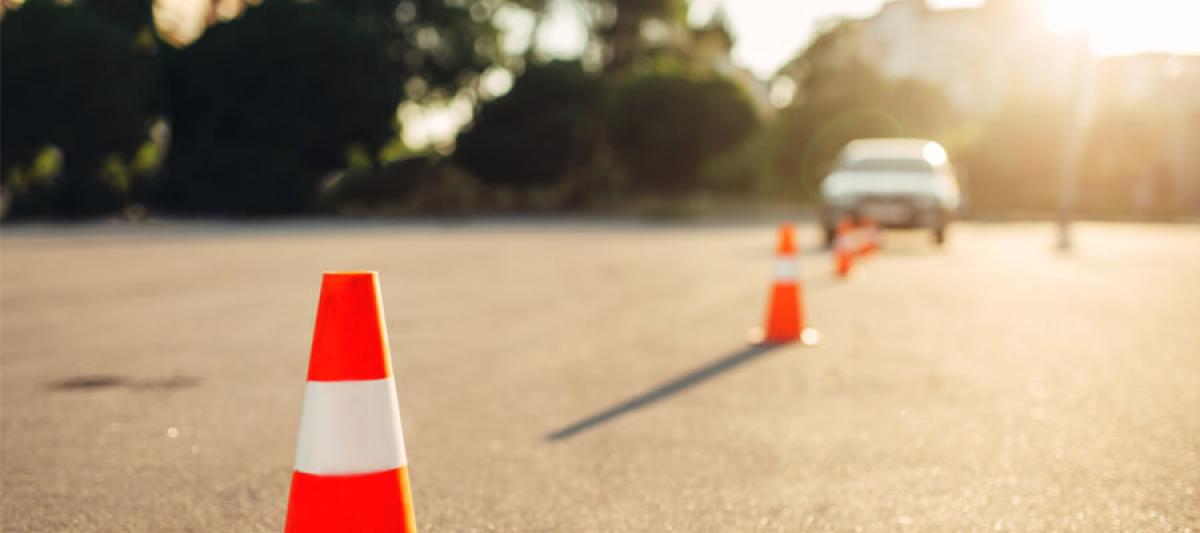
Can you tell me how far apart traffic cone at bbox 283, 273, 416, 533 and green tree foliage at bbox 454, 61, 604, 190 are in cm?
4581

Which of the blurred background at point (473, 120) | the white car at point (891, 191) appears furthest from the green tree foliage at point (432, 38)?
the white car at point (891, 191)

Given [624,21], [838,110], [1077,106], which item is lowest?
[1077,106]

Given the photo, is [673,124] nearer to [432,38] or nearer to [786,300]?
[432,38]

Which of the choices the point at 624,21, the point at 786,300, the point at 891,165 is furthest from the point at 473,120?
the point at 786,300

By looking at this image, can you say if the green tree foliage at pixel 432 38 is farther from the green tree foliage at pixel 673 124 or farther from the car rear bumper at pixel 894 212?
the car rear bumper at pixel 894 212

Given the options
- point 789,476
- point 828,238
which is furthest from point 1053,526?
point 828,238

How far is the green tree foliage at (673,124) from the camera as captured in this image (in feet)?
167

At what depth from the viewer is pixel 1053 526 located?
13.7 feet

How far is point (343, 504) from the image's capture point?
3.21 m

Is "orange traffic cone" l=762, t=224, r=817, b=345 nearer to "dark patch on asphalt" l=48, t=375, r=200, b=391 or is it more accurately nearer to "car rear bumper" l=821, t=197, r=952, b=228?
"dark patch on asphalt" l=48, t=375, r=200, b=391

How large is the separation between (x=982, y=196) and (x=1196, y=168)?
9.24m

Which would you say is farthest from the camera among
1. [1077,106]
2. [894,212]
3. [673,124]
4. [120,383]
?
[673,124]

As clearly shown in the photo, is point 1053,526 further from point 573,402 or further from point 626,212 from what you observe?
point 626,212

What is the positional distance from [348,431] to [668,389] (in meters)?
3.95
